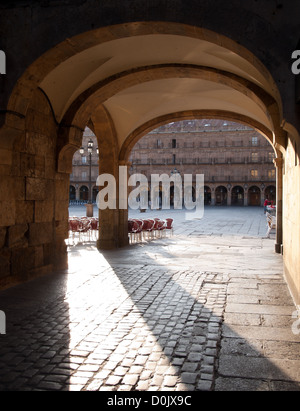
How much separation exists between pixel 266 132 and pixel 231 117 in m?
1.14

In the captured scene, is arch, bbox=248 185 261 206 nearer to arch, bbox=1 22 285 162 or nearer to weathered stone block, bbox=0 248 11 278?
arch, bbox=1 22 285 162

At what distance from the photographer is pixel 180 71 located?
284 inches

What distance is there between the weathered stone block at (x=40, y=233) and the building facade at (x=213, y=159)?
131 feet

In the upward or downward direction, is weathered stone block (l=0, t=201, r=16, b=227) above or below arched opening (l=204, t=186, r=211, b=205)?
below

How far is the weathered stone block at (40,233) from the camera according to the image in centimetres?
625

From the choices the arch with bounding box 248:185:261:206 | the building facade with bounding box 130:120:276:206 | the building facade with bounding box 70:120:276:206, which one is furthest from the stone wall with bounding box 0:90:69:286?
the arch with bounding box 248:185:261:206

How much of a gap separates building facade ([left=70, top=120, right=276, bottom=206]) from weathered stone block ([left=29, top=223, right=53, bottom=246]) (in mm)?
39855

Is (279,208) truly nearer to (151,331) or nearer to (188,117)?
(188,117)

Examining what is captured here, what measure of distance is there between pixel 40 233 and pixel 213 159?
1728 inches

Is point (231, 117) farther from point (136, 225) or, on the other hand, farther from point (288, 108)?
point (288, 108)

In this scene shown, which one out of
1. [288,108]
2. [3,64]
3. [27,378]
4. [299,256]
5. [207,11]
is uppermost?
[207,11]

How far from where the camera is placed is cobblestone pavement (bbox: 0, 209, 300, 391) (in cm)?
286

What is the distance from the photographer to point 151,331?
390 centimetres

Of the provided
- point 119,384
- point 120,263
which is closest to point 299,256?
point 119,384
